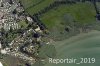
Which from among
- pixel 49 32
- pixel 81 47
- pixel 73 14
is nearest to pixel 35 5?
pixel 49 32

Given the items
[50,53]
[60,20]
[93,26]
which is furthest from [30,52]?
[93,26]

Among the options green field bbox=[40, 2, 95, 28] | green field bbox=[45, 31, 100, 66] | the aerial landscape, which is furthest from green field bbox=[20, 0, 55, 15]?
green field bbox=[45, 31, 100, 66]

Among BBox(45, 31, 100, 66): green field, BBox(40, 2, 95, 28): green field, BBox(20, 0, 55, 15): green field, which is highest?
BBox(20, 0, 55, 15): green field

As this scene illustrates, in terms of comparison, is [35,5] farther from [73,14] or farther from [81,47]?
[81,47]

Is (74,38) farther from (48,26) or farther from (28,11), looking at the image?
(28,11)

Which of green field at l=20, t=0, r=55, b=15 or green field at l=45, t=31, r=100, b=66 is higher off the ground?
green field at l=20, t=0, r=55, b=15

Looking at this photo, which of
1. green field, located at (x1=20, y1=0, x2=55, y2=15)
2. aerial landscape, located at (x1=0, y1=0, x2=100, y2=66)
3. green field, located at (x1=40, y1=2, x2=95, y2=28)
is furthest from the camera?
green field, located at (x1=20, y1=0, x2=55, y2=15)

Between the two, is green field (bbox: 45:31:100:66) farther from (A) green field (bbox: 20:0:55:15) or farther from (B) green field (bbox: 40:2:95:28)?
(A) green field (bbox: 20:0:55:15)
